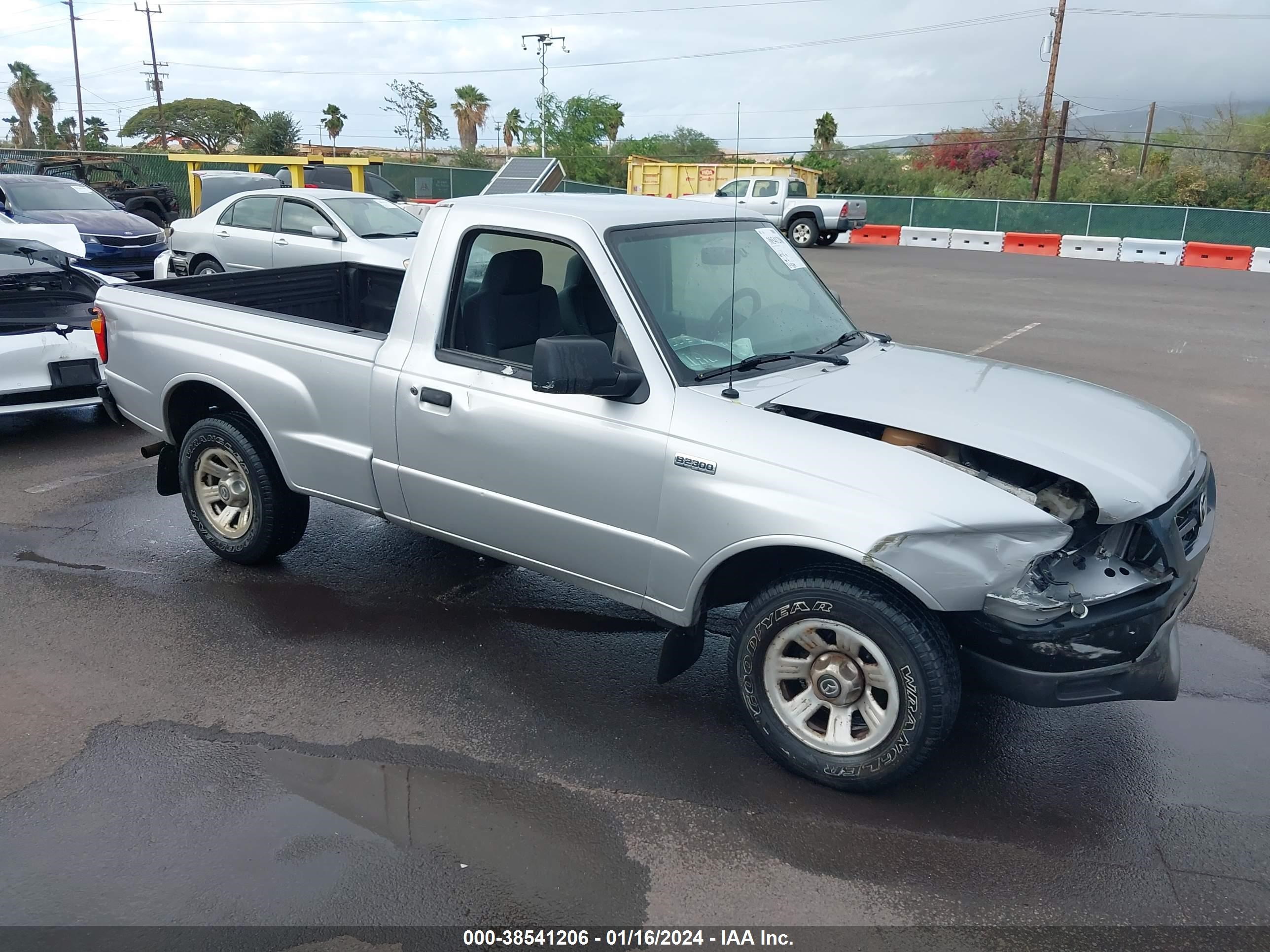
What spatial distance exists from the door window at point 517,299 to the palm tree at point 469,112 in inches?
3097

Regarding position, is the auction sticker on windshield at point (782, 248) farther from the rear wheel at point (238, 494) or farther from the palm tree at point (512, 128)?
the palm tree at point (512, 128)

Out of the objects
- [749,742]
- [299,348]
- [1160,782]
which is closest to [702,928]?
[749,742]

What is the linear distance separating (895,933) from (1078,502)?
1.54 meters

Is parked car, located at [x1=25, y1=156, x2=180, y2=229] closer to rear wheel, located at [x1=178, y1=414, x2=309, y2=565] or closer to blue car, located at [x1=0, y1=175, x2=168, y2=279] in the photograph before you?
blue car, located at [x1=0, y1=175, x2=168, y2=279]

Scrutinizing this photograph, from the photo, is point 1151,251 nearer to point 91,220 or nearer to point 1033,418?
point 91,220

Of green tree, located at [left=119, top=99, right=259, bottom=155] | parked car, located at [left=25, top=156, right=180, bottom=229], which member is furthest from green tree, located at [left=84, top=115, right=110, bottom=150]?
parked car, located at [left=25, top=156, right=180, bottom=229]

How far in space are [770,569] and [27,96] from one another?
90.0 meters

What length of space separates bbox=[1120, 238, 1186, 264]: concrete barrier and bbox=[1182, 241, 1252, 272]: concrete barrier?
0.19 metres

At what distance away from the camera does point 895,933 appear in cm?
289

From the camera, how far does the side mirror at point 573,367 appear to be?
11.3ft

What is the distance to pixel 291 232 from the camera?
12.8 metres

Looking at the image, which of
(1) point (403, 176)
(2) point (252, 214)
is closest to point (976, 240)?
(1) point (403, 176)

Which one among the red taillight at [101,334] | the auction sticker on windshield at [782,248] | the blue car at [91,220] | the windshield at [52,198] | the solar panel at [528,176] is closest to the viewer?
the auction sticker on windshield at [782,248]

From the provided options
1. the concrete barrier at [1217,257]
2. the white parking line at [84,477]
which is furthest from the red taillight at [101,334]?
the concrete barrier at [1217,257]
